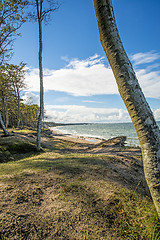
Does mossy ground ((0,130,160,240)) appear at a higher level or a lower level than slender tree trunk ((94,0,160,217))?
lower

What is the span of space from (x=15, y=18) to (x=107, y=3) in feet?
47.2

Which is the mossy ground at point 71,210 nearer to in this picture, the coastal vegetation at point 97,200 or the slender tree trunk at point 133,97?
the coastal vegetation at point 97,200

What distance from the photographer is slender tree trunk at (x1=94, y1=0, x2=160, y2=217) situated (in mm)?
2400

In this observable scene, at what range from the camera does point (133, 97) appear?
2.46m

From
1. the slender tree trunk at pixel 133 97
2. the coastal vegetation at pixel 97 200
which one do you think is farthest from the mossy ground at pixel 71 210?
the slender tree trunk at pixel 133 97

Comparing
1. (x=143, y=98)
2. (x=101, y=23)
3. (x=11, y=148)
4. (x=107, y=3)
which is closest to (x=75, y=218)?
(x=143, y=98)

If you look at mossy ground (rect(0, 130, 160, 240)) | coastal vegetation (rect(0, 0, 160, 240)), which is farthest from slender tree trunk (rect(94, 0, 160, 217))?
mossy ground (rect(0, 130, 160, 240))

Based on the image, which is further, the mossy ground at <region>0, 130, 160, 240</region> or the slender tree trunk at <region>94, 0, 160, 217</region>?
the mossy ground at <region>0, 130, 160, 240</region>

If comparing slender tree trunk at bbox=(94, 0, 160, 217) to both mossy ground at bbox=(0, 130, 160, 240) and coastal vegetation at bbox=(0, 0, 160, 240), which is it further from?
mossy ground at bbox=(0, 130, 160, 240)

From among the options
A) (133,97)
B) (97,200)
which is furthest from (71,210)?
(133,97)

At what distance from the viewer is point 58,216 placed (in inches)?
114

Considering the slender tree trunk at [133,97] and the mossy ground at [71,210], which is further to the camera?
the mossy ground at [71,210]

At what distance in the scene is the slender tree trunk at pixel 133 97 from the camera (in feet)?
7.88

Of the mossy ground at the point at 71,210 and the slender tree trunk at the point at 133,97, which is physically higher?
the slender tree trunk at the point at 133,97
